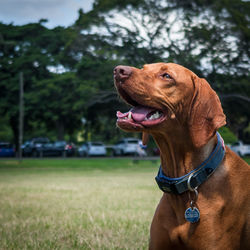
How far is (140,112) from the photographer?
331 centimetres

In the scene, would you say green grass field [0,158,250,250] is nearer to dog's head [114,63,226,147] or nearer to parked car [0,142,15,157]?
dog's head [114,63,226,147]

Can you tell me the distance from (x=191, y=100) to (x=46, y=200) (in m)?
6.58

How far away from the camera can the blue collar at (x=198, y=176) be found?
10.4 ft

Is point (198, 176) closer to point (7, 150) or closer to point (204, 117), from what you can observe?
point (204, 117)

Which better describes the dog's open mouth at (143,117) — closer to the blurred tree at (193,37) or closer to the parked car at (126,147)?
the blurred tree at (193,37)

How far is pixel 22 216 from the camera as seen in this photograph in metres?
7.04

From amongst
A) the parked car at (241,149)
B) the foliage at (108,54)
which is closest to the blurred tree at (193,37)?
the foliage at (108,54)

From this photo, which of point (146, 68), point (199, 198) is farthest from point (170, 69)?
point (199, 198)

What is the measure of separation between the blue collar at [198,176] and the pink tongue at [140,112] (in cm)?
54

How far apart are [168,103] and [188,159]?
1.54 feet

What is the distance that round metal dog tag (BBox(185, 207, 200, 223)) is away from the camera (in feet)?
10.2

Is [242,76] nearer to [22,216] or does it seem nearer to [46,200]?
[46,200]

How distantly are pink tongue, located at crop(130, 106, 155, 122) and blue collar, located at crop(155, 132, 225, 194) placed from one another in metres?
→ 0.54

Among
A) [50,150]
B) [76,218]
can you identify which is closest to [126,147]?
[50,150]
